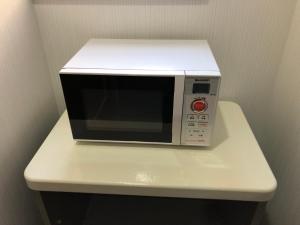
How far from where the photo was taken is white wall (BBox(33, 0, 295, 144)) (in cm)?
88

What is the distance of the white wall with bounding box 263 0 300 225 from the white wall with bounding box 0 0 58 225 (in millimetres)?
851

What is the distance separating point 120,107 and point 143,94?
0.08m

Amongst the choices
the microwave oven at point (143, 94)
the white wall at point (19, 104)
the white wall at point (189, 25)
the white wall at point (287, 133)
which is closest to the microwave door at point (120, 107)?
the microwave oven at point (143, 94)

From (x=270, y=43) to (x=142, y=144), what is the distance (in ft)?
1.83

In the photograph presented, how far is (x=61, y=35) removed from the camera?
0.96m

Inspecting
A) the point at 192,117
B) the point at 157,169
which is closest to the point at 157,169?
the point at 157,169

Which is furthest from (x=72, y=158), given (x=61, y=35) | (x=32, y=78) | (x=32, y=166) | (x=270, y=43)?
(x=270, y=43)

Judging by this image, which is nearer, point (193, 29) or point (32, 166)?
point (32, 166)

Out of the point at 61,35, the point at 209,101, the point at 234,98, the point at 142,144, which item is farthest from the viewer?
the point at 234,98

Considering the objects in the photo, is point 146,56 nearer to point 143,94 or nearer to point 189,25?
point 143,94

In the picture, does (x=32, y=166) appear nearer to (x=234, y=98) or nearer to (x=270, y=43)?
(x=234, y=98)

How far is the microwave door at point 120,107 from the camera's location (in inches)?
27.8

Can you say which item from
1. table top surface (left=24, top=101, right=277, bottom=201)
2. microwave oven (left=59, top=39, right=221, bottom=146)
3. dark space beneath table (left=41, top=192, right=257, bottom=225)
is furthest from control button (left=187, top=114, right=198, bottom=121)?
dark space beneath table (left=41, top=192, right=257, bottom=225)

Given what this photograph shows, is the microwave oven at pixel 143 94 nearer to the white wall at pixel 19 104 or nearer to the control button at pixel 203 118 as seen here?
the control button at pixel 203 118
